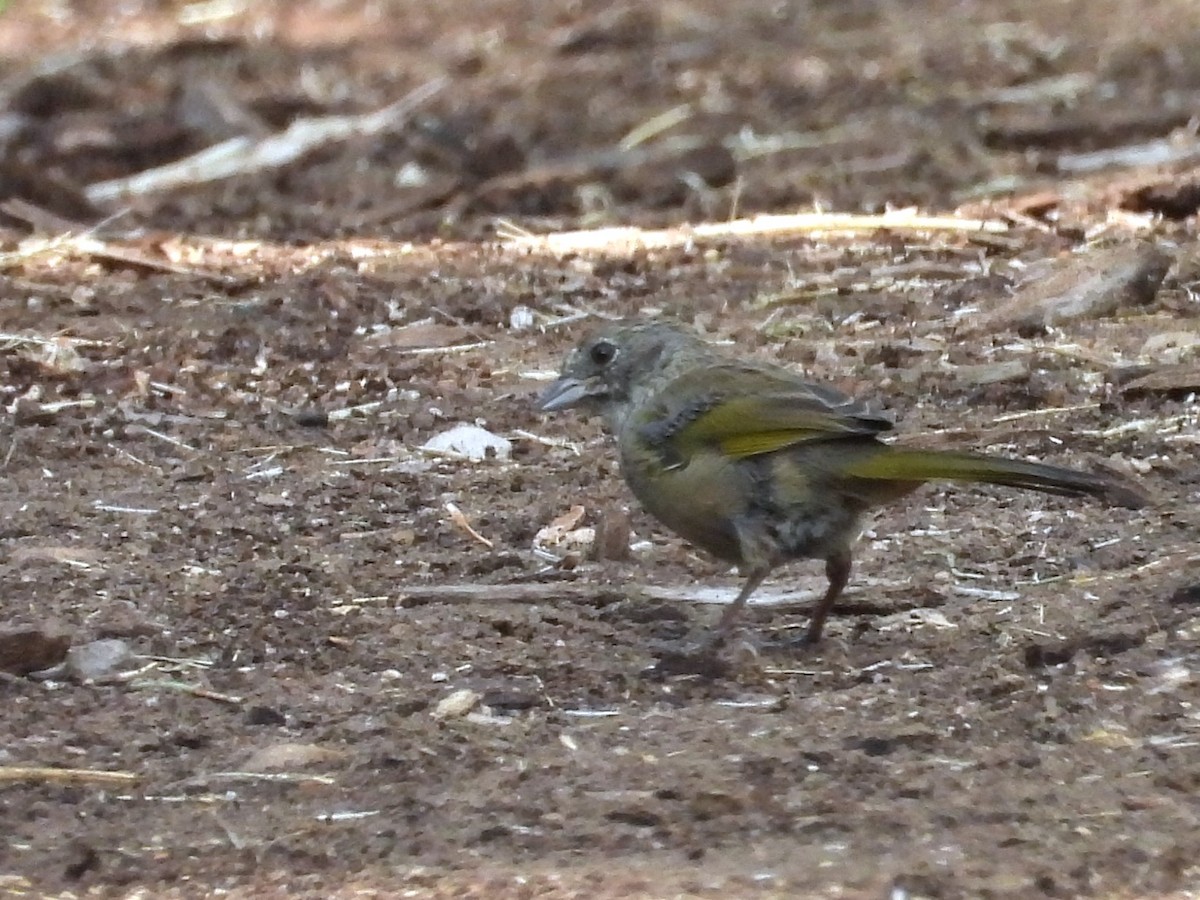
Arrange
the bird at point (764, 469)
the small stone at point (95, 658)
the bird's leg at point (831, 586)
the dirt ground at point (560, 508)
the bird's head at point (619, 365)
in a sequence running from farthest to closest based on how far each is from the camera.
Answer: the bird's head at point (619, 365) < the bird's leg at point (831, 586) < the bird at point (764, 469) < the small stone at point (95, 658) < the dirt ground at point (560, 508)

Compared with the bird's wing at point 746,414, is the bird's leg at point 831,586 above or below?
below

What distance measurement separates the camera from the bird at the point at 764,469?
475 cm

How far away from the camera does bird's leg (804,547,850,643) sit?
486 centimetres

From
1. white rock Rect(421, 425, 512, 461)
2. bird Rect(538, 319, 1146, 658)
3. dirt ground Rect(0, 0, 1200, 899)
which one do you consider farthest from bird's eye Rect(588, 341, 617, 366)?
white rock Rect(421, 425, 512, 461)

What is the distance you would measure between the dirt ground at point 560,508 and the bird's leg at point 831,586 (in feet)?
0.21

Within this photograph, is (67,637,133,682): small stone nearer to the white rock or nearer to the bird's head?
the bird's head

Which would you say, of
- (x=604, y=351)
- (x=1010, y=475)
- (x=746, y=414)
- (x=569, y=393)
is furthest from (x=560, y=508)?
(x=1010, y=475)

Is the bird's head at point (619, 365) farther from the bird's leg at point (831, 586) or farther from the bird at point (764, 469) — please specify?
the bird's leg at point (831, 586)

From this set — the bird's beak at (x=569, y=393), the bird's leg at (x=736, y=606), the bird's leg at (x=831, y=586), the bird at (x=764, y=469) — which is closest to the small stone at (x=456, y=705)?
the bird at (x=764, y=469)

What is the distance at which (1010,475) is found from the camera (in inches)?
174

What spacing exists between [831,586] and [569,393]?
0.92 meters

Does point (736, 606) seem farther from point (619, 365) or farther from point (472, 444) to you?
point (472, 444)

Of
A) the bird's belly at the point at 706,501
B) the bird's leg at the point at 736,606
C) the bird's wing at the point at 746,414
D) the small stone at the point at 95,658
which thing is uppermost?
the bird's wing at the point at 746,414

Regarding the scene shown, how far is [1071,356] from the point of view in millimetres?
6801
